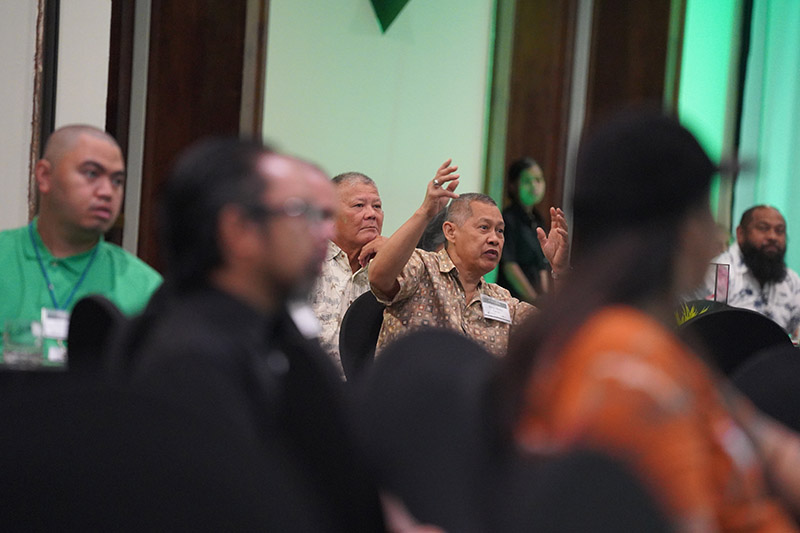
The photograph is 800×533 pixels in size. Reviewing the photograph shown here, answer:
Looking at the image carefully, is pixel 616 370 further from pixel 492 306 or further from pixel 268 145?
pixel 492 306

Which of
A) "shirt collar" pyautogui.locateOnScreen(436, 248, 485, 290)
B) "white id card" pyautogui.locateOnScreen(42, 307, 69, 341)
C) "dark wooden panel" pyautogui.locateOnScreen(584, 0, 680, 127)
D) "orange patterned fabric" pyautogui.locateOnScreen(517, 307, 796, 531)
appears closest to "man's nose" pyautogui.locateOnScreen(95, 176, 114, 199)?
"white id card" pyautogui.locateOnScreen(42, 307, 69, 341)

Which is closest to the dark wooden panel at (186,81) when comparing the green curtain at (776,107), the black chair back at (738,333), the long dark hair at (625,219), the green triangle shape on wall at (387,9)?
the green triangle shape on wall at (387,9)

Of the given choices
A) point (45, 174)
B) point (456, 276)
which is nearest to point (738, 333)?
point (456, 276)

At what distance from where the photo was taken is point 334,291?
421 cm

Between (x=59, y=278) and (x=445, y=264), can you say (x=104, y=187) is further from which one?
(x=445, y=264)

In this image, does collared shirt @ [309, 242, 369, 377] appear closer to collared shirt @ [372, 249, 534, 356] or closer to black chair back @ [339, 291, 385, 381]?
collared shirt @ [372, 249, 534, 356]

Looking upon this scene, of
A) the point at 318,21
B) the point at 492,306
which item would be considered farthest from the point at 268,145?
the point at 318,21

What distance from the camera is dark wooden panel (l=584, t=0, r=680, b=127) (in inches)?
274

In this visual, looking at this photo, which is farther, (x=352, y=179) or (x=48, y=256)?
(x=352, y=179)

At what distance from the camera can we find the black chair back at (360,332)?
3.14m

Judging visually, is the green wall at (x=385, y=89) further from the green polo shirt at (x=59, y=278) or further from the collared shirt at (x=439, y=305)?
the green polo shirt at (x=59, y=278)

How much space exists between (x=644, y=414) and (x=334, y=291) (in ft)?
10.9

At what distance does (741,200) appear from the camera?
7.81 meters

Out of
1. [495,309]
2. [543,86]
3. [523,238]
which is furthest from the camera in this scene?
[543,86]
